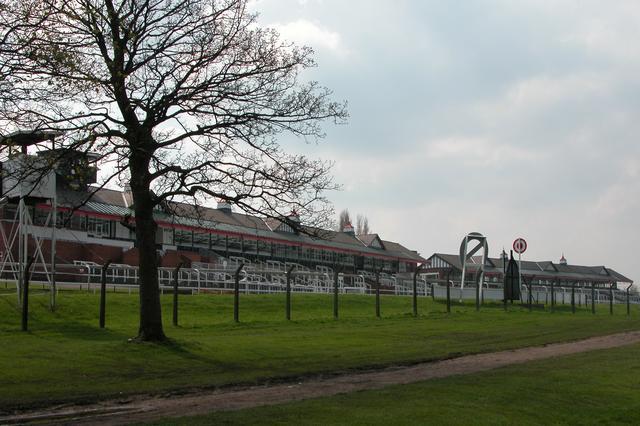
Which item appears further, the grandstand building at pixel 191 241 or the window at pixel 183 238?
the window at pixel 183 238

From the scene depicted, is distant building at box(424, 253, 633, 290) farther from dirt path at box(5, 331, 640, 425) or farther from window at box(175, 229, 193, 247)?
dirt path at box(5, 331, 640, 425)

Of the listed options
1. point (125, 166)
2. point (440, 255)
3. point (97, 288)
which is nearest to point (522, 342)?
point (125, 166)

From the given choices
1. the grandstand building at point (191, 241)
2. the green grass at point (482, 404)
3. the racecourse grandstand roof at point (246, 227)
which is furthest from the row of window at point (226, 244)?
the green grass at point (482, 404)

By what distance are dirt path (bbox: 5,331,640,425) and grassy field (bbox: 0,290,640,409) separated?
2.09ft

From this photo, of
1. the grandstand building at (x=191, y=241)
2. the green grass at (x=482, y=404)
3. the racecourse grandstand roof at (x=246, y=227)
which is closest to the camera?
the green grass at (x=482, y=404)

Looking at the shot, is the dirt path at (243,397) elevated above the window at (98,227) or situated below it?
below

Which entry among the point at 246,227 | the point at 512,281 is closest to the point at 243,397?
the point at 512,281

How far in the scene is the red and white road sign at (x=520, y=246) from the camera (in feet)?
133

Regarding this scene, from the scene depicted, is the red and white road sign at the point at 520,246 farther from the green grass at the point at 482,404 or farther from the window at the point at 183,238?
the window at the point at 183,238

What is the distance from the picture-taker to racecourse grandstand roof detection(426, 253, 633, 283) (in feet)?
372

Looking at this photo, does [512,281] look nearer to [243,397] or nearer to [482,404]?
[482,404]

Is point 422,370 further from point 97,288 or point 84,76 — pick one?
point 97,288

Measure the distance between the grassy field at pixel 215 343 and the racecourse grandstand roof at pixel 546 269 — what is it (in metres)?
72.5

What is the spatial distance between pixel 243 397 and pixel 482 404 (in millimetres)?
3446
